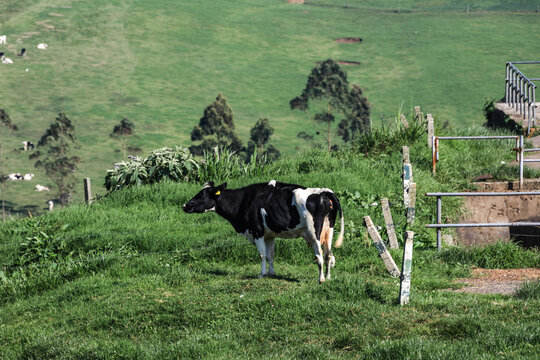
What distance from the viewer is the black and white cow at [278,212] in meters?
11.4

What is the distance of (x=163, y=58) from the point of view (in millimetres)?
127625

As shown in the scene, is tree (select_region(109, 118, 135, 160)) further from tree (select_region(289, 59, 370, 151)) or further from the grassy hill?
tree (select_region(289, 59, 370, 151))

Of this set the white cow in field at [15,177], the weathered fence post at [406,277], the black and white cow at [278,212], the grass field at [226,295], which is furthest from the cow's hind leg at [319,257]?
the white cow in field at [15,177]

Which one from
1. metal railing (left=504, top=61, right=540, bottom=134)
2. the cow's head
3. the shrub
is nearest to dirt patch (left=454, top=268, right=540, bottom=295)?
the cow's head

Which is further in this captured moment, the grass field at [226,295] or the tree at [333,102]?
the tree at [333,102]

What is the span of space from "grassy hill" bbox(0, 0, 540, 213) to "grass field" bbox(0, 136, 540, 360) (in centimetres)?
7374

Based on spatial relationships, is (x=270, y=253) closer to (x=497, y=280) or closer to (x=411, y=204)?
(x=411, y=204)

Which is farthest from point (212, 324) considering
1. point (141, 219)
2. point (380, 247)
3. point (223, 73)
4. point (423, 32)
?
point (423, 32)

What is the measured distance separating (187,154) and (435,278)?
12.2m

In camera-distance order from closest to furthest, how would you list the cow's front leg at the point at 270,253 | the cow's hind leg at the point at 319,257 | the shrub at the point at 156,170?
1. the cow's hind leg at the point at 319,257
2. the cow's front leg at the point at 270,253
3. the shrub at the point at 156,170

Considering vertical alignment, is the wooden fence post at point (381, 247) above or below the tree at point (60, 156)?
above

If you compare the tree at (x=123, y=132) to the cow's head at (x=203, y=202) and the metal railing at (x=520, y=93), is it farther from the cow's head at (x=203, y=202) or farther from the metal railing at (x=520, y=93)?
the cow's head at (x=203, y=202)

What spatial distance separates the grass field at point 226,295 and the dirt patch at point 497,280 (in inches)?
14.6

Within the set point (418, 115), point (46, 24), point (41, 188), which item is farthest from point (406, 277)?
point (46, 24)
